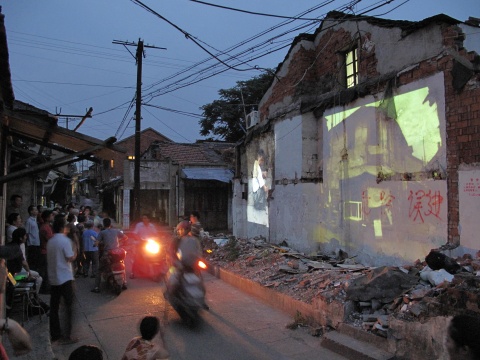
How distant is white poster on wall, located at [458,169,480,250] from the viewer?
6.80m

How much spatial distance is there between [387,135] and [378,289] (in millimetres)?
4316

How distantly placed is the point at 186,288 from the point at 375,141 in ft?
19.3

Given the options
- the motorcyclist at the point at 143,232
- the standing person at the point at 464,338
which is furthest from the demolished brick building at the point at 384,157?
the motorcyclist at the point at 143,232

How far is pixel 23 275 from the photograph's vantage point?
19.9 feet

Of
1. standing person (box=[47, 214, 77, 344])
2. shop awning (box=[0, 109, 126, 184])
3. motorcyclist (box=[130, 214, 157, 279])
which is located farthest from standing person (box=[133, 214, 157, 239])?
standing person (box=[47, 214, 77, 344])

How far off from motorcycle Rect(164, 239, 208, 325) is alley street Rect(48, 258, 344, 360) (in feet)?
0.83

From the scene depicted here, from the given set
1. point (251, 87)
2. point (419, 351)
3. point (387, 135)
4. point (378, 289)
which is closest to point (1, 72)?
point (378, 289)

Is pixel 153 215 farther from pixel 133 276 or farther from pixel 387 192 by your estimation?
pixel 387 192

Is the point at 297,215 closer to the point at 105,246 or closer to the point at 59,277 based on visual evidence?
the point at 105,246

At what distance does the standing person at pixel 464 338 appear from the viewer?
231cm

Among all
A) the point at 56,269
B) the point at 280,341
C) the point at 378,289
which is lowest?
the point at 280,341

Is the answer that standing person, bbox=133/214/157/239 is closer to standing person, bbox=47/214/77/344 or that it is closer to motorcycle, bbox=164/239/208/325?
motorcycle, bbox=164/239/208/325

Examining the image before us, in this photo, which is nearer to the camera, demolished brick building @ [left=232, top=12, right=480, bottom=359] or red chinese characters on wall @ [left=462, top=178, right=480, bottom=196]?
demolished brick building @ [left=232, top=12, right=480, bottom=359]

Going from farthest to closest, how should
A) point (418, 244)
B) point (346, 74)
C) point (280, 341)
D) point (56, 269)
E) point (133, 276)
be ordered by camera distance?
1. point (346, 74)
2. point (133, 276)
3. point (418, 244)
4. point (280, 341)
5. point (56, 269)
